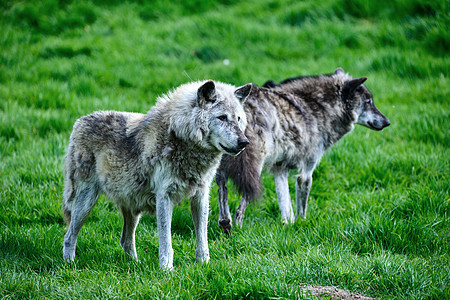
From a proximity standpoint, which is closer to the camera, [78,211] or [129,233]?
[78,211]

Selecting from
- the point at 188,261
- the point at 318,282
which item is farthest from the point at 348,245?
the point at 188,261

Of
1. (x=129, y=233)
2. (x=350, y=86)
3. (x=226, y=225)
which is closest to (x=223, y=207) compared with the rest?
(x=226, y=225)

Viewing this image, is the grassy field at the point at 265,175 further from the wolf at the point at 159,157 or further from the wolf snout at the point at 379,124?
the wolf snout at the point at 379,124

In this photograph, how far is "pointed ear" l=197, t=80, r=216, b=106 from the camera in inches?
175

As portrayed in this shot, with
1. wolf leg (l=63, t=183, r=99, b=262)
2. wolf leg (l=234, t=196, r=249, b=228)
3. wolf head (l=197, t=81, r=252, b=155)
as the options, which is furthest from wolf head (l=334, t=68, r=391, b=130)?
wolf leg (l=63, t=183, r=99, b=262)

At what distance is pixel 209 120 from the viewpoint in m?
4.50

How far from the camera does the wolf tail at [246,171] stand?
5324mm

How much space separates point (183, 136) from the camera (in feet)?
15.0

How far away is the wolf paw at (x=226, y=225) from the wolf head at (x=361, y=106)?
8.96ft

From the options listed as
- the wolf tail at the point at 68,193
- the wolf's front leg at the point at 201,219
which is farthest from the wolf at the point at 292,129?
the wolf tail at the point at 68,193

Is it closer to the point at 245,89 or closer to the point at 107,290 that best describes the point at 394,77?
the point at 245,89

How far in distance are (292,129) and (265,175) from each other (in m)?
1.44

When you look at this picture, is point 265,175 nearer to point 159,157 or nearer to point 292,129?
point 292,129

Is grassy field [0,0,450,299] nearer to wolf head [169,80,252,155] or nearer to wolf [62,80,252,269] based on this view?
wolf [62,80,252,269]
